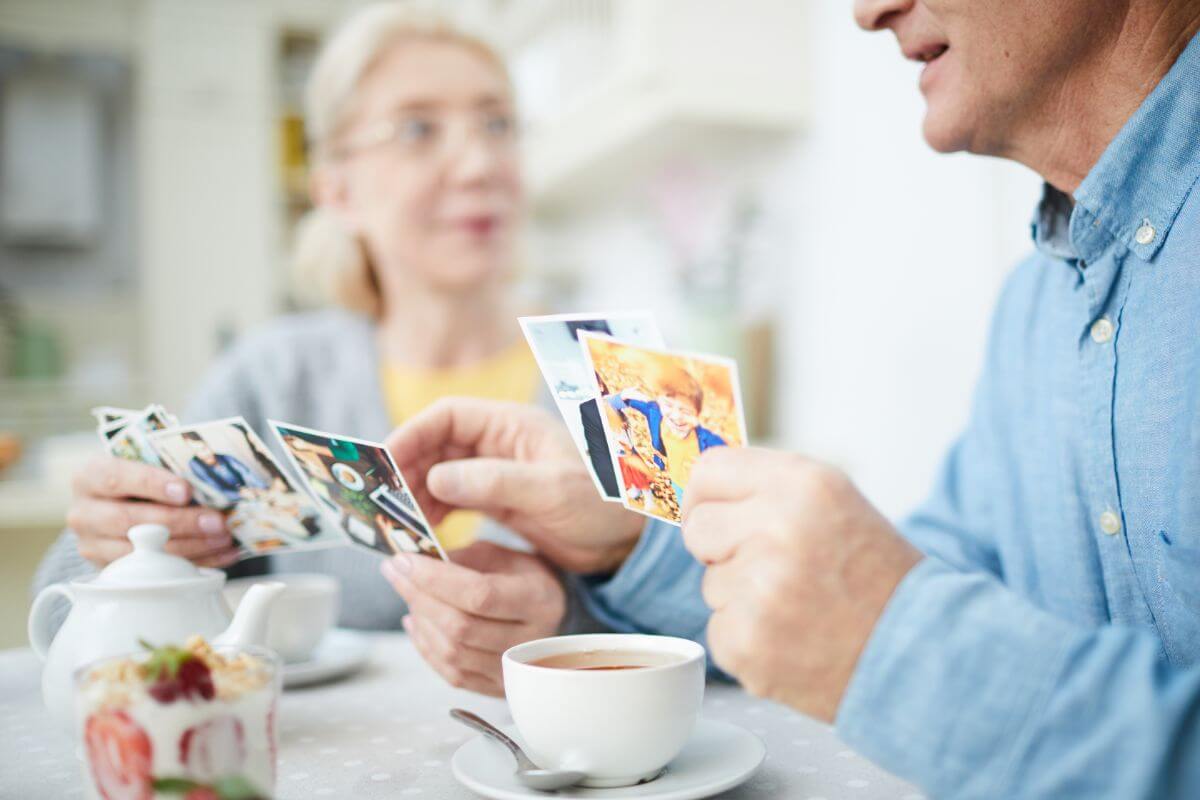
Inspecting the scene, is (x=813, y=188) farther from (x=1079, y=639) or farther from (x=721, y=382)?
(x=1079, y=639)

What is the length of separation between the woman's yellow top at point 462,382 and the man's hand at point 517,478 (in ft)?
2.39

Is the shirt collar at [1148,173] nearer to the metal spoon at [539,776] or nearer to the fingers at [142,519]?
the metal spoon at [539,776]

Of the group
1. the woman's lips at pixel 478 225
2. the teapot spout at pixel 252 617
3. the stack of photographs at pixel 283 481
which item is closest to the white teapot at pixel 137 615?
the teapot spout at pixel 252 617

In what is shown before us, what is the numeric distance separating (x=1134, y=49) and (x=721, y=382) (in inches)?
17.5

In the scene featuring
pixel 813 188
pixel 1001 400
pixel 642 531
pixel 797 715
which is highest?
pixel 813 188

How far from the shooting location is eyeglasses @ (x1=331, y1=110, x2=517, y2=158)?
5.42 feet

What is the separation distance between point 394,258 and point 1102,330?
124cm

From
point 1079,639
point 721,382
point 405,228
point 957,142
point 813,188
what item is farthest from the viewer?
point 813,188

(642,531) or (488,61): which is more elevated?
(488,61)

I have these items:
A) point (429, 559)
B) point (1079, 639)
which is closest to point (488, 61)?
point (429, 559)

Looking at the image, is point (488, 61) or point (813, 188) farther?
point (813, 188)

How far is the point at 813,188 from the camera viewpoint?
2.18m

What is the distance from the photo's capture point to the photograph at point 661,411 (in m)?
0.61

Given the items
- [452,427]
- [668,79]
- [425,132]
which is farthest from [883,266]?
[452,427]
